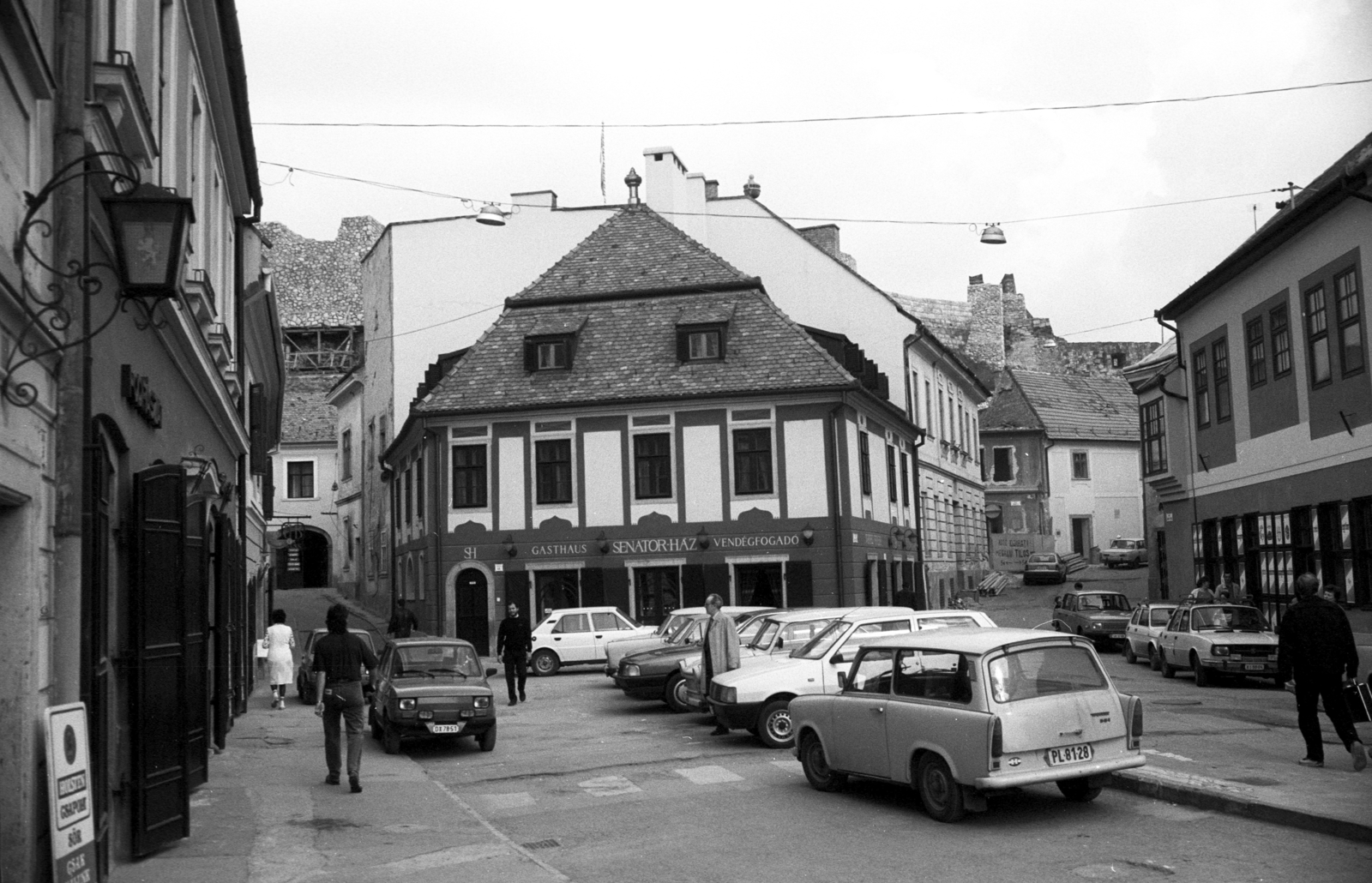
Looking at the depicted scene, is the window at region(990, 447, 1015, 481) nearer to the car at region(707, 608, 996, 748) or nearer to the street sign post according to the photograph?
the car at region(707, 608, 996, 748)

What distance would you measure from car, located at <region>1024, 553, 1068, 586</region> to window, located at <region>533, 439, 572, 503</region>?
26.8 m

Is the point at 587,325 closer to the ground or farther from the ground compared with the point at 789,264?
closer to the ground

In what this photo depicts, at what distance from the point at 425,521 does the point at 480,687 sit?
68.5 ft

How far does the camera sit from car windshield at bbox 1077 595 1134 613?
115 ft

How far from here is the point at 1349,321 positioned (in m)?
24.5

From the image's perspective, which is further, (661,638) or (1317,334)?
(661,638)

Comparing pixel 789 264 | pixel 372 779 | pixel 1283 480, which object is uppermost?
pixel 789 264

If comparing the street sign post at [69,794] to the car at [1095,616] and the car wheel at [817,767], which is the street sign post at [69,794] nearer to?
the car wheel at [817,767]

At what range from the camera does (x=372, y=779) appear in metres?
15.7

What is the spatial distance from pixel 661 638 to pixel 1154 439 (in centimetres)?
1831

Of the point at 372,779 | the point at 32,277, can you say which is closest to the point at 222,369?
the point at 372,779

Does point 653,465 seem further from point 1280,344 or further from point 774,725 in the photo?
point 774,725

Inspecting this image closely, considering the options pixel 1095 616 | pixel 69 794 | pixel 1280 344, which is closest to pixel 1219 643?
pixel 1280 344

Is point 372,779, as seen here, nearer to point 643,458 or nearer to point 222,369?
point 222,369
